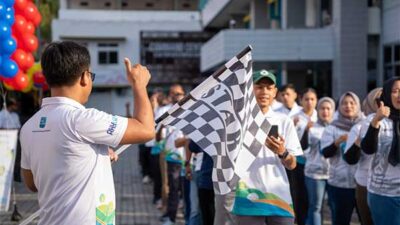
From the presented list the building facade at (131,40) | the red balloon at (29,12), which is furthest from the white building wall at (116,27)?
the red balloon at (29,12)

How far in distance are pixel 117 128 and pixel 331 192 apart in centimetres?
417

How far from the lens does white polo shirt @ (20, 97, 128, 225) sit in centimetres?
263

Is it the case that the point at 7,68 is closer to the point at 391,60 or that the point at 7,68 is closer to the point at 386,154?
the point at 386,154

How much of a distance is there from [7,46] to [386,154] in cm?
509

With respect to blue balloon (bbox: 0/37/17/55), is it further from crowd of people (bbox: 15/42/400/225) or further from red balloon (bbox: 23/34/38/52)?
crowd of people (bbox: 15/42/400/225)

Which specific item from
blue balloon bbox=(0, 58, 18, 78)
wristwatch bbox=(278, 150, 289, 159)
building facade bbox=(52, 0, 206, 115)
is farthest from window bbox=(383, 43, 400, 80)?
building facade bbox=(52, 0, 206, 115)

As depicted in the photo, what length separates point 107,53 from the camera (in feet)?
141

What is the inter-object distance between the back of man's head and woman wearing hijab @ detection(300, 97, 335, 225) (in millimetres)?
4536

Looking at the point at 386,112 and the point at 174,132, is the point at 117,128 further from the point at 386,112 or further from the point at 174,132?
the point at 174,132

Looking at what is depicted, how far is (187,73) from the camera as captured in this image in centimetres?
4234

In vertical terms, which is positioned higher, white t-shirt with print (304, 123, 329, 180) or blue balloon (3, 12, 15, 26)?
blue balloon (3, 12, 15, 26)

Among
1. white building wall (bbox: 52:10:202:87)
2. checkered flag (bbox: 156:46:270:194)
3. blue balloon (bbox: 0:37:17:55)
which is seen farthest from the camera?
white building wall (bbox: 52:10:202:87)

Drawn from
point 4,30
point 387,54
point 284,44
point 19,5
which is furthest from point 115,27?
Answer: point 4,30

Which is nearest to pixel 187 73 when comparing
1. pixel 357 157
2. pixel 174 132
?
pixel 174 132
